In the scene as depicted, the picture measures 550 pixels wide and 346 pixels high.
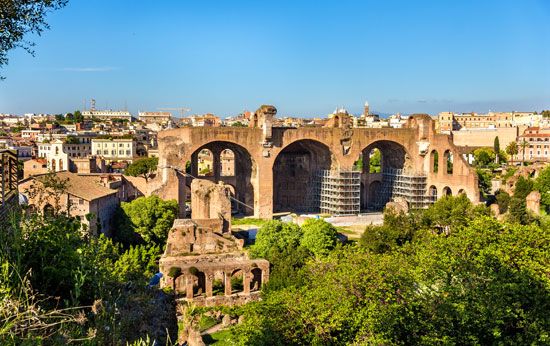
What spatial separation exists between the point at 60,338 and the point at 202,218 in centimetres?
2475

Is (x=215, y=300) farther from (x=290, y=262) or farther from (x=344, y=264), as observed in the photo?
(x=344, y=264)

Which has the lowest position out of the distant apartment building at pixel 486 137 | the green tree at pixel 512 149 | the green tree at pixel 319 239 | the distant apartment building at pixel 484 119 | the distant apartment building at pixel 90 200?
the green tree at pixel 319 239

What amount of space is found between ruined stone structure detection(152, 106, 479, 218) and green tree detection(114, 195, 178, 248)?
480 cm

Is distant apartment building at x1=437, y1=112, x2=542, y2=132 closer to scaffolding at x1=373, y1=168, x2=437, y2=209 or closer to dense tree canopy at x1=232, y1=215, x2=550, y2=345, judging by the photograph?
scaffolding at x1=373, y1=168, x2=437, y2=209

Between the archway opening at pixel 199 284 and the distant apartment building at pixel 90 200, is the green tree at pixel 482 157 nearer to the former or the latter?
the distant apartment building at pixel 90 200

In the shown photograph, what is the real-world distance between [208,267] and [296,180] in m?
23.0

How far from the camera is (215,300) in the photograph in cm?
2189

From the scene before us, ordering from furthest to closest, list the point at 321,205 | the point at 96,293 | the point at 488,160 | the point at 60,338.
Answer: the point at 488,160, the point at 321,205, the point at 96,293, the point at 60,338

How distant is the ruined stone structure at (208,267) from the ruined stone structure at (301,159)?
986 cm

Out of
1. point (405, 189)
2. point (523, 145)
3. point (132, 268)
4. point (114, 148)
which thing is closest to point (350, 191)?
point (405, 189)

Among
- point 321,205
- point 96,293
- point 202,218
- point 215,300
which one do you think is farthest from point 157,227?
point 96,293

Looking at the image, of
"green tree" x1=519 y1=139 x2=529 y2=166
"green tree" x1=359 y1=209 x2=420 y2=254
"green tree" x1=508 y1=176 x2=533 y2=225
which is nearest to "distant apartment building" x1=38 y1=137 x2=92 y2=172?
"green tree" x1=359 y1=209 x2=420 y2=254

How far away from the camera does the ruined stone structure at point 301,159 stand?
124 feet

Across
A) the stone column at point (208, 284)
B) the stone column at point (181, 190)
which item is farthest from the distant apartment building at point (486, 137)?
the stone column at point (208, 284)
